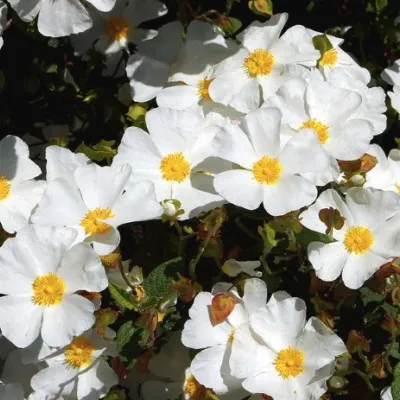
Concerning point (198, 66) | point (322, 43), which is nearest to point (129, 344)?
point (198, 66)

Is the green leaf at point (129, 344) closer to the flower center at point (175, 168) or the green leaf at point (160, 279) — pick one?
the green leaf at point (160, 279)

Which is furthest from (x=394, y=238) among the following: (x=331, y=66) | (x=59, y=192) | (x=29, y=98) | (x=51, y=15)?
(x=29, y=98)

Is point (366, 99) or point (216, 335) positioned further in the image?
point (366, 99)

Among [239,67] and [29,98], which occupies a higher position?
[239,67]

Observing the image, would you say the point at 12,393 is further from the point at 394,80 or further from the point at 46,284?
the point at 394,80

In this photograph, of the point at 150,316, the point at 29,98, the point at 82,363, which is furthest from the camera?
the point at 29,98

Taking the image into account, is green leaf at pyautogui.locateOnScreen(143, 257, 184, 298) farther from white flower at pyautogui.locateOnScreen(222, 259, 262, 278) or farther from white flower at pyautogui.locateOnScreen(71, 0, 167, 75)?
white flower at pyautogui.locateOnScreen(71, 0, 167, 75)

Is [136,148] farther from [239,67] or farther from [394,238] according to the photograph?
[394,238]
